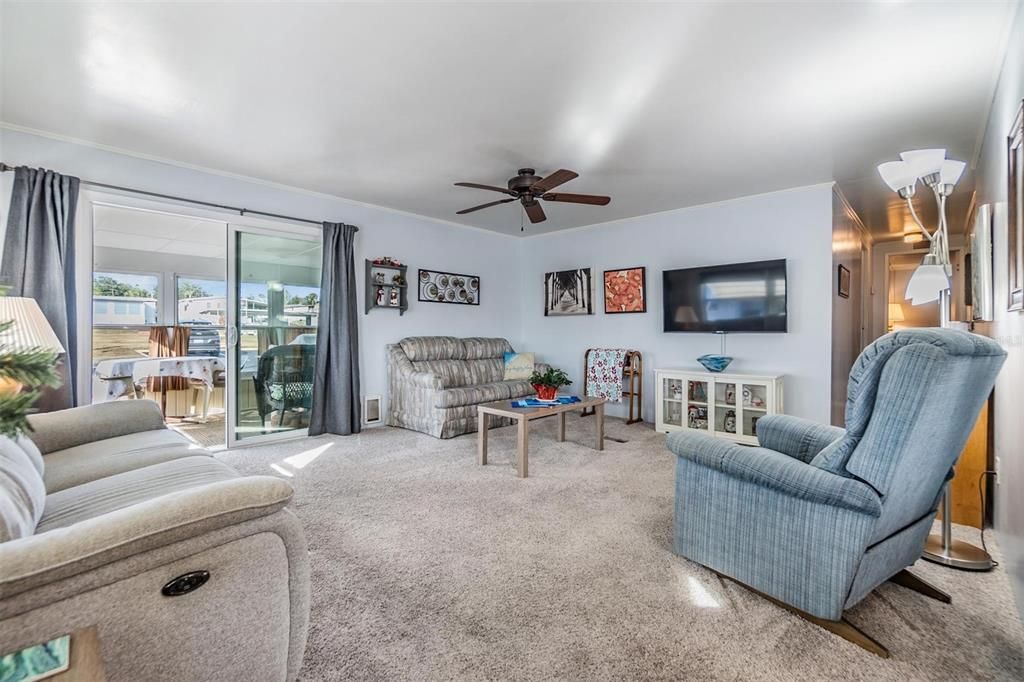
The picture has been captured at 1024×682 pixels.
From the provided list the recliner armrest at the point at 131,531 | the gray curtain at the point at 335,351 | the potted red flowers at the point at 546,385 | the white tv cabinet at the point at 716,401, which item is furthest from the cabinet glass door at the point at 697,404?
the recliner armrest at the point at 131,531

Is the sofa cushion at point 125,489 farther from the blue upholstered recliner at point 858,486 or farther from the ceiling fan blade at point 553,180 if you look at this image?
the ceiling fan blade at point 553,180

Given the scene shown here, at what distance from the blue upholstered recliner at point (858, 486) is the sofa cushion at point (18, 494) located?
2.11 metres

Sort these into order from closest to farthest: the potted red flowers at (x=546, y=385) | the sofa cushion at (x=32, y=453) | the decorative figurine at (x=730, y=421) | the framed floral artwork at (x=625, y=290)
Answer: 1. the sofa cushion at (x=32, y=453)
2. the potted red flowers at (x=546, y=385)
3. the decorative figurine at (x=730, y=421)
4. the framed floral artwork at (x=625, y=290)

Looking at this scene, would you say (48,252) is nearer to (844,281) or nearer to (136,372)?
(136,372)

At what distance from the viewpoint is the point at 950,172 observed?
81.7 inches

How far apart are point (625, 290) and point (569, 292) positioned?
812 mm

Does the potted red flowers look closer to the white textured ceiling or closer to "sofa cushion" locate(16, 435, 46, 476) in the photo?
the white textured ceiling

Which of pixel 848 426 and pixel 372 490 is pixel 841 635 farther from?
pixel 372 490

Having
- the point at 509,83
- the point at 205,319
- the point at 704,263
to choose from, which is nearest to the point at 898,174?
the point at 509,83

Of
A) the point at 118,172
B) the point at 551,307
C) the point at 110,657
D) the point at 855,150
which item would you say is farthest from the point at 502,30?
the point at 551,307

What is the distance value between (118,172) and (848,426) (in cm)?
480

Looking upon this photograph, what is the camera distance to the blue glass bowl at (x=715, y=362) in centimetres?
449

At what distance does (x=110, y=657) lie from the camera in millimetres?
931

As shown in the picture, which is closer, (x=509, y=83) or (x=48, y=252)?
(x=509, y=83)
